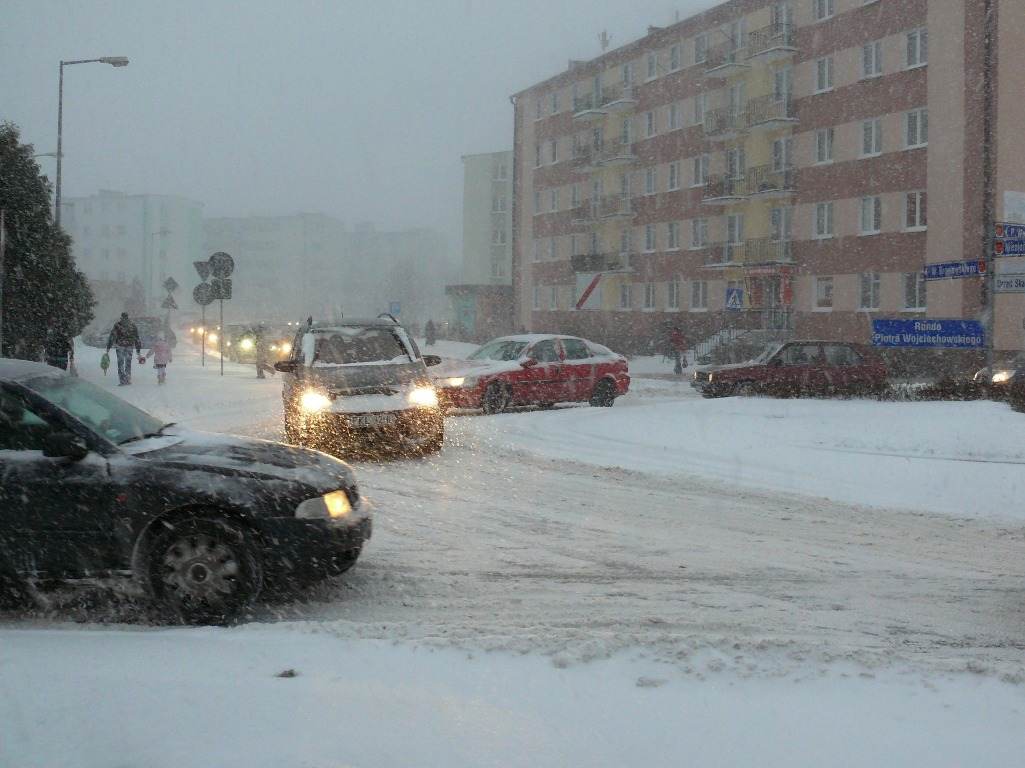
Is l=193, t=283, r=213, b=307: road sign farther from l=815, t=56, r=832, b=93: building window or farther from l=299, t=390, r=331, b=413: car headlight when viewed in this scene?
l=815, t=56, r=832, b=93: building window

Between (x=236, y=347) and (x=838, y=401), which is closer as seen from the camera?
(x=838, y=401)

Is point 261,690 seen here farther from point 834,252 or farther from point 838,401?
point 834,252

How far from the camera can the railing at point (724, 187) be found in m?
46.8

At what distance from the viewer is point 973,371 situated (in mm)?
33344

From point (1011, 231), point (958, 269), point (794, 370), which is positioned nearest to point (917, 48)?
point (794, 370)

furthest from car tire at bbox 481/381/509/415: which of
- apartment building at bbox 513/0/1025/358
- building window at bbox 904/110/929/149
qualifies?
building window at bbox 904/110/929/149

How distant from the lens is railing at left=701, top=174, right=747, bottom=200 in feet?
154

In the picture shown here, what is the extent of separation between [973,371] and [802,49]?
54.8 feet

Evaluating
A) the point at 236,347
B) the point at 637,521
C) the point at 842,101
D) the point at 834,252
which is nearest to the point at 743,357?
the point at 834,252

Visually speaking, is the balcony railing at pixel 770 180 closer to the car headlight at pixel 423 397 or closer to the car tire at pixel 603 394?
the car tire at pixel 603 394

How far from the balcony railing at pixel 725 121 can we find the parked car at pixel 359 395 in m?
35.9

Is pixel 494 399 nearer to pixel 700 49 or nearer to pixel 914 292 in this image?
pixel 914 292

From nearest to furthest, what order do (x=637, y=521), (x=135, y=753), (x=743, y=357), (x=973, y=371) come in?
(x=135, y=753) → (x=637, y=521) → (x=973, y=371) → (x=743, y=357)

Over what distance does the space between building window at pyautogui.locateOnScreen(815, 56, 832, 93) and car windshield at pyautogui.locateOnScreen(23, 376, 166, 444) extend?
40.0 metres
